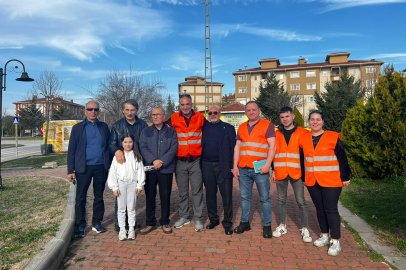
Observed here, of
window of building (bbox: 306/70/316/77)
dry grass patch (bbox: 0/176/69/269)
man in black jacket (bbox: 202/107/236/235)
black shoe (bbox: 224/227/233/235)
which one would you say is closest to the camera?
dry grass patch (bbox: 0/176/69/269)

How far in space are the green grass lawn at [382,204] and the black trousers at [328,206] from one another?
2.84 feet

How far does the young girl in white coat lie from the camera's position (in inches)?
178

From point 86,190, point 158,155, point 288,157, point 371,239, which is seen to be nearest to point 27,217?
point 86,190

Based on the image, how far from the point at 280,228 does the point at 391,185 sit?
4.90m

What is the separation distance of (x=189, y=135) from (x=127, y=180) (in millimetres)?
1175

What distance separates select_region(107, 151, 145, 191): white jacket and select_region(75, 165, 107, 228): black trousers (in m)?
0.44

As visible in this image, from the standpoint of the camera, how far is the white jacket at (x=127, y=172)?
14.8 feet

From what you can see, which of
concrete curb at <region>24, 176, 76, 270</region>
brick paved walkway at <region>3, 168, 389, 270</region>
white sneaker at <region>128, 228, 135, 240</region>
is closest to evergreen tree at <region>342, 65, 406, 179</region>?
brick paved walkway at <region>3, 168, 389, 270</region>

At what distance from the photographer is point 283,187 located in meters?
4.57

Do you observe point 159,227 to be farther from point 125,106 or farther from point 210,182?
point 125,106

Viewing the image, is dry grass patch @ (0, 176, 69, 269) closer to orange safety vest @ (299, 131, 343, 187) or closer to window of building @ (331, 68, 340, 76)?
orange safety vest @ (299, 131, 343, 187)

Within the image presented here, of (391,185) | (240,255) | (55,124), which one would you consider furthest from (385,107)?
(55,124)

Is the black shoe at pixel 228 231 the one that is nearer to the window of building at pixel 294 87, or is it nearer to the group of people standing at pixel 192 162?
the group of people standing at pixel 192 162

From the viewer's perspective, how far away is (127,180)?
4.54 metres
